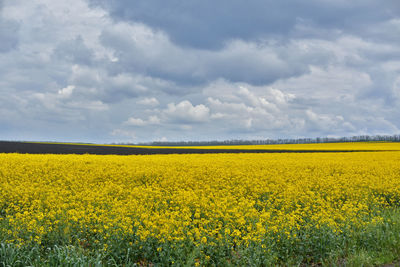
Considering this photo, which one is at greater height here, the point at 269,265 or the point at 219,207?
the point at 219,207

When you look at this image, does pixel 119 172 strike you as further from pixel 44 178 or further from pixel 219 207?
pixel 219 207

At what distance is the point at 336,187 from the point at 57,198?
12046mm

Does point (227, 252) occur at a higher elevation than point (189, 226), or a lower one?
lower

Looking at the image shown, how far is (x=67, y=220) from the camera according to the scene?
845cm

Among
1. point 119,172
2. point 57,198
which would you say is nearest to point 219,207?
point 57,198

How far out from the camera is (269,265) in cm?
674

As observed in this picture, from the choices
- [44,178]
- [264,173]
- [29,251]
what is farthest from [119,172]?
[29,251]

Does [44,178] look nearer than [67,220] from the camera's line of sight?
No

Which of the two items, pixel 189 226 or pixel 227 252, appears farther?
pixel 189 226

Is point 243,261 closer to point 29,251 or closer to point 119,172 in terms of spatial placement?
point 29,251

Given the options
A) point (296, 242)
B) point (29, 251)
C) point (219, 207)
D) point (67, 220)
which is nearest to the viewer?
point (29, 251)

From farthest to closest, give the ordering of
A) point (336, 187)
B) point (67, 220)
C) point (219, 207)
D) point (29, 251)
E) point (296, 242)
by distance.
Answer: point (336, 187), point (219, 207), point (67, 220), point (296, 242), point (29, 251)

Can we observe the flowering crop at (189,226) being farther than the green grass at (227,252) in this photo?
Yes

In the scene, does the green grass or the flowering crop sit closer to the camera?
the green grass
